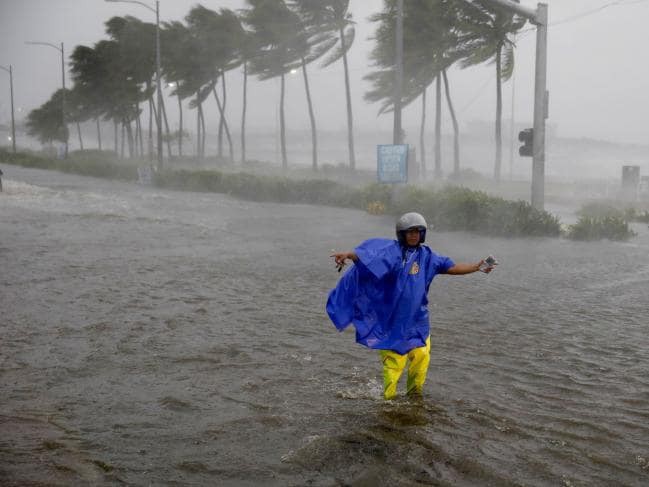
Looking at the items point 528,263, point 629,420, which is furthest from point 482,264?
point 528,263

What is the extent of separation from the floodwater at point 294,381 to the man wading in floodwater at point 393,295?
476mm

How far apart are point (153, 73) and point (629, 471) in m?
65.1

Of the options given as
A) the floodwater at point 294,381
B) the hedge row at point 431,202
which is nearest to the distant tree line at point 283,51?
the hedge row at point 431,202

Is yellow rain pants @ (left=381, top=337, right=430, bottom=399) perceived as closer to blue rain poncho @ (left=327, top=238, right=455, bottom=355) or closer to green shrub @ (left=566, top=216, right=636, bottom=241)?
blue rain poncho @ (left=327, top=238, right=455, bottom=355)

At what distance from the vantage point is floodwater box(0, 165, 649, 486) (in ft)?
14.9

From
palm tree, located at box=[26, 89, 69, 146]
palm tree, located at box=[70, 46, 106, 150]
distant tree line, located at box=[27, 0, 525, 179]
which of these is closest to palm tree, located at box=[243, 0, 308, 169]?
distant tree line, located at box=[27, 0, 525, 179]

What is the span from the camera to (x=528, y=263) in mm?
14266

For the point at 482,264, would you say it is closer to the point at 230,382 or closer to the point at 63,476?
the point at 230,382

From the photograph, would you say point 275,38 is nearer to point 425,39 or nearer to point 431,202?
point 425,39

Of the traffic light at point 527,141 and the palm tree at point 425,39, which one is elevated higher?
the palm tree at point 425,39

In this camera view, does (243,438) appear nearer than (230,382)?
Yes

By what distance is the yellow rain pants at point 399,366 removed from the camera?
5.54 metres

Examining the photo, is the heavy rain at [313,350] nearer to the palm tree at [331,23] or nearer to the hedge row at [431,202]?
the hedge row at [431,202]

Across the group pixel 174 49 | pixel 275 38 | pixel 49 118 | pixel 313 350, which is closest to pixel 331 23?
pixel 275 38
